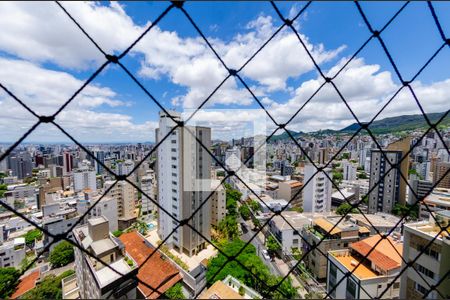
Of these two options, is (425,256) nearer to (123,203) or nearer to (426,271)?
(426,271)

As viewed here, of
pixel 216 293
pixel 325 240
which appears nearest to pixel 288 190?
pixel 325 240

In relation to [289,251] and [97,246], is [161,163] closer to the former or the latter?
[97,246]

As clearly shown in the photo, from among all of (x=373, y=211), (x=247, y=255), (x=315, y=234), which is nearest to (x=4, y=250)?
(x=247, y=255)

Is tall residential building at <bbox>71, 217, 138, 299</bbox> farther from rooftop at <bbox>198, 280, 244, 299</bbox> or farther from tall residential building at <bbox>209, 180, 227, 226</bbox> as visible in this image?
tall residential building at <bbox>209, 180, 227, 226</bbox>

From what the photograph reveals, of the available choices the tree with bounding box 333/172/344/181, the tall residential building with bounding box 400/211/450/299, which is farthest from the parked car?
the tree with bounding box 333/172/344/181

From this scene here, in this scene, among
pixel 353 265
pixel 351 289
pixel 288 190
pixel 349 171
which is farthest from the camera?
pixel 349 171

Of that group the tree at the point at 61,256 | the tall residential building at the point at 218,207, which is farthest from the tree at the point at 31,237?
the tall residential building at the point at 218,207
